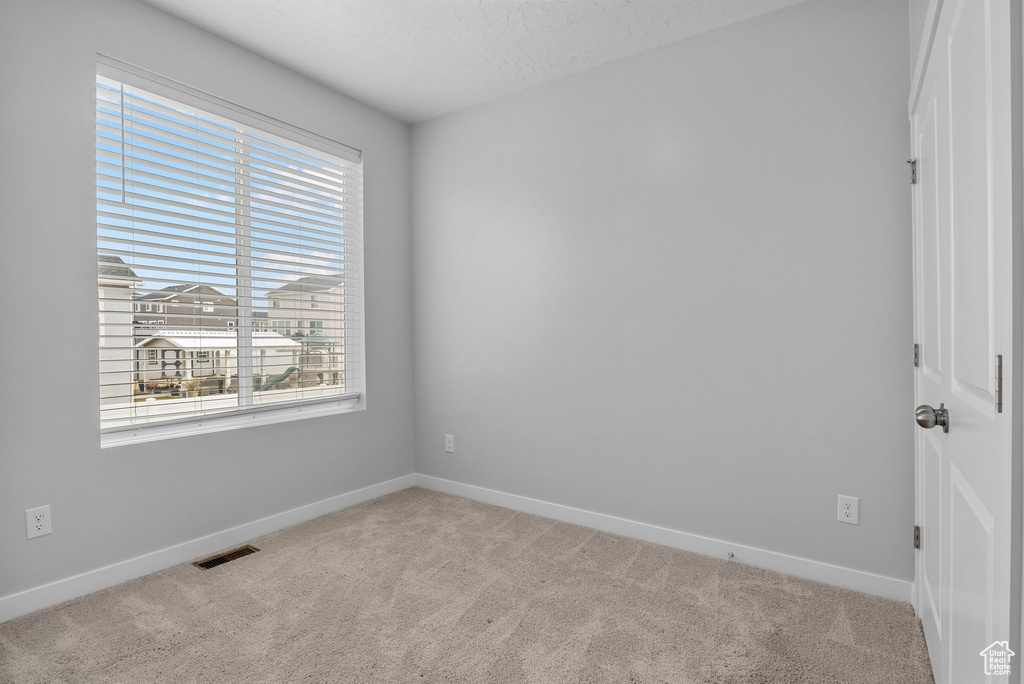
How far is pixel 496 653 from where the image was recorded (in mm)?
1741

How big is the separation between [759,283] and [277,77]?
2762 mm

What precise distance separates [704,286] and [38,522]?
118 inches

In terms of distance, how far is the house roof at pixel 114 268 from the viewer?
86.5 inches

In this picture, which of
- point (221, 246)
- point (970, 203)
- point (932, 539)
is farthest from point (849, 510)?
point (221, 246)

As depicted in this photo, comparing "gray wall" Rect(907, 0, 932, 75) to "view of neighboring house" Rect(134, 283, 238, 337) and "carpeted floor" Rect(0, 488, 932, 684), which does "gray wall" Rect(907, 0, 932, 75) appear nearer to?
"carpeted floor" Rect(0, 488, 932, 684)

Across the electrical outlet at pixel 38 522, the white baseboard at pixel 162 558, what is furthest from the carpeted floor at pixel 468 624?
the electrical outlet at pixel 38 522

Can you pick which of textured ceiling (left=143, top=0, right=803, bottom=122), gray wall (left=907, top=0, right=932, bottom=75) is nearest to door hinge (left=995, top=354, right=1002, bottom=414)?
gray wall (left=907, top=0, right=932, bottom=75)

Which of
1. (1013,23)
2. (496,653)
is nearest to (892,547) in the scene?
(496,653)

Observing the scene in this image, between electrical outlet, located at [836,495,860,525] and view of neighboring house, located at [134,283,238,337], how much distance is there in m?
3.03

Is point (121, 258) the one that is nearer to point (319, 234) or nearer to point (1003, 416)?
point (319, 234)

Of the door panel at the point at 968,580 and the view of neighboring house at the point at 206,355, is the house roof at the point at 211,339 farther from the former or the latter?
the door panel at the point at 968,580

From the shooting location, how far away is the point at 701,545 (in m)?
2.53

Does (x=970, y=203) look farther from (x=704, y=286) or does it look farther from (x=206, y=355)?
(x=206, y=355)

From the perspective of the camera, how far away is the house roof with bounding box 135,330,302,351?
2420 mm
